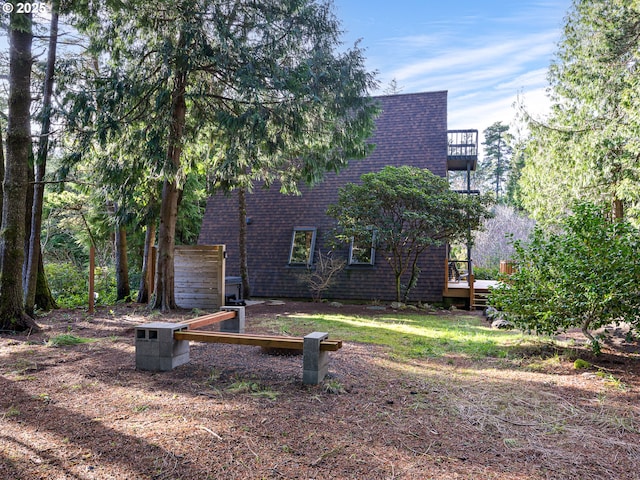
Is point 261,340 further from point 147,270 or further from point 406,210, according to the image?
point 147,270

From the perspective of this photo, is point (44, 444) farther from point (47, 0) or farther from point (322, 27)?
point (322, 27)

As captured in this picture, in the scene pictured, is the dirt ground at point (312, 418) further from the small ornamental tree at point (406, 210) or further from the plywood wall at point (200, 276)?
the small ornamental tree at point (406, 210)

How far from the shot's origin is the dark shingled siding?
13234 mm

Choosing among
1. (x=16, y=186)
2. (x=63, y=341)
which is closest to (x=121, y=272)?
(x=16, y=186)

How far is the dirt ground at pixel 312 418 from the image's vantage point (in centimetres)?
259

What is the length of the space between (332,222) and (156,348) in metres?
9.71

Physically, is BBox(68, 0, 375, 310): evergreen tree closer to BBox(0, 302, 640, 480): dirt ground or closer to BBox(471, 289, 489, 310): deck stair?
BBox(0, 302, 640, 480): dirt ground

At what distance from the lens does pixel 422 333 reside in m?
7.94

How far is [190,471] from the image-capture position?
97.4 inches

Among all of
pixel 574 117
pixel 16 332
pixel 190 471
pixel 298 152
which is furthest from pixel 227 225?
pixel 190 471

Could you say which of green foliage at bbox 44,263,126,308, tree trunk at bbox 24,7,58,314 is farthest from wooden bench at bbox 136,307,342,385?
green foliage at bbox 44,263,126,308

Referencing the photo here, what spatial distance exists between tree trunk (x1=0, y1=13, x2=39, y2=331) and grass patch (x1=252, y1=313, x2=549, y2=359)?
3.97 meters

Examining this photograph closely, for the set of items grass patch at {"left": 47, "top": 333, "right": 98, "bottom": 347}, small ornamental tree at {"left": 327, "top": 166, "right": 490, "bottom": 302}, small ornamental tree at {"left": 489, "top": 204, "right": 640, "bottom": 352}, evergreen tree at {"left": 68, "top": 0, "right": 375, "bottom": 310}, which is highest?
evergreen tree at {"left": 68, "top": 0, "right": 375, "bottom": 310}

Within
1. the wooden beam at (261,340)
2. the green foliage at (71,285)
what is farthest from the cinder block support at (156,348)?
the green foliage at (71,285)
